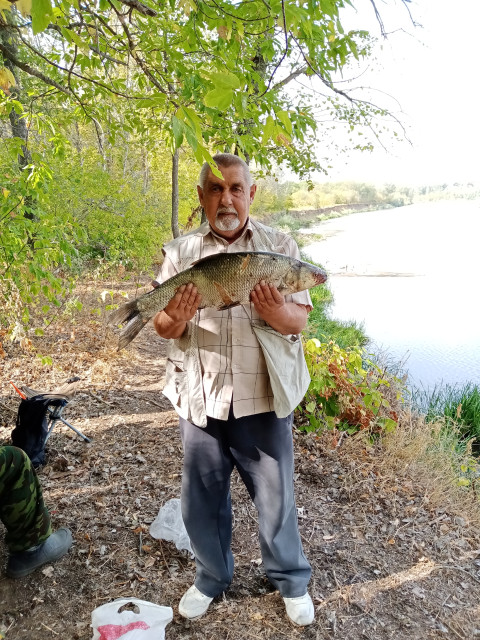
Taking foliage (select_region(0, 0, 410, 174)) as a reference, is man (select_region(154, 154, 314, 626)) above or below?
below

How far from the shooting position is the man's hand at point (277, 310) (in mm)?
1709

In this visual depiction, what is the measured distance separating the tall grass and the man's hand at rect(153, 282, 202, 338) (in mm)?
4590

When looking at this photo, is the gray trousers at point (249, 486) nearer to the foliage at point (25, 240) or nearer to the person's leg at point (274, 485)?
the person's leg at point (274, 485)

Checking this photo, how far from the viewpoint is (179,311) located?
1.77 metres

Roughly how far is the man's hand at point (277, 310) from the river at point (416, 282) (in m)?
4.72

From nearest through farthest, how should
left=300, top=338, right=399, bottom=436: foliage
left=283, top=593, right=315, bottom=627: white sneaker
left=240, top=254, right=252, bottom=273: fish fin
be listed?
left=240, top=254, right=252, bottom=273: fish fin → left=283, top=593, right=315, bottom=627: white sneaker → left=300, top=338, right=399, bottom=436: foliage

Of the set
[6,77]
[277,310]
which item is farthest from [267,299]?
[6,77]

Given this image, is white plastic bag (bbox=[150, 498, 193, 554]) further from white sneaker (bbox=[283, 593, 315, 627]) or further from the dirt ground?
white sneaker (bbox=[283, 593, 315, 627])

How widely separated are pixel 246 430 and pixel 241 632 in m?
1.16

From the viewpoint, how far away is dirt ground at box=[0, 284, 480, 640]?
7.37 ft

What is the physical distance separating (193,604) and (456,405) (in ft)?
16.4

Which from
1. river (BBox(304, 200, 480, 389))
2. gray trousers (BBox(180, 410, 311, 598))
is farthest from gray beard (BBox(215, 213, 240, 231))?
river (BBox(304, 200, 480, 389))

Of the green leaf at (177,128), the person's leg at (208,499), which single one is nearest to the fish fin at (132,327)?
the person's leg at (208,499)

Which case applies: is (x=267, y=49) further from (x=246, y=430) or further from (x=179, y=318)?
(x=246, y=430)
